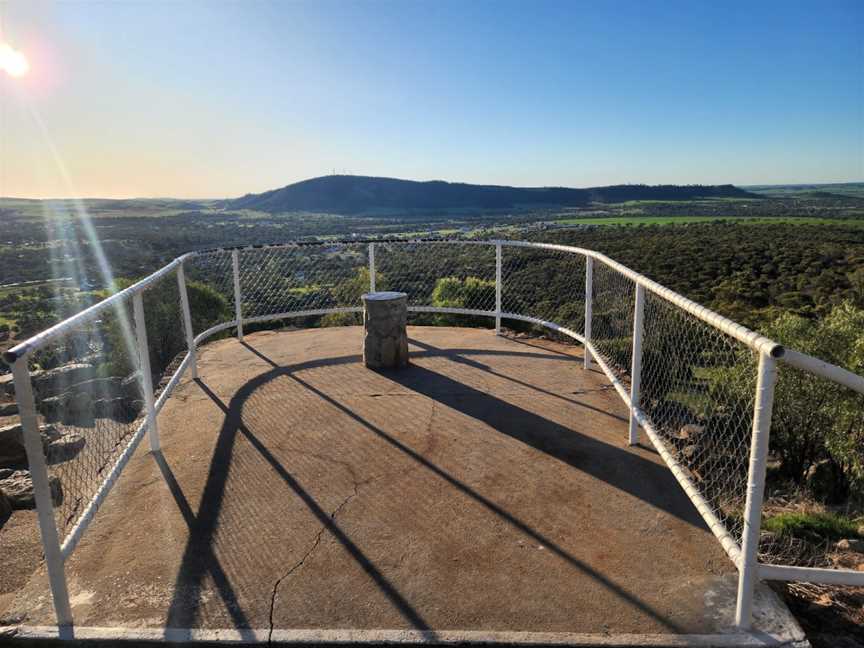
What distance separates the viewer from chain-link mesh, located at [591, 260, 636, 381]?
5.20m

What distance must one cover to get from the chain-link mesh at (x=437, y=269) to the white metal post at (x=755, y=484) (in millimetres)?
5341

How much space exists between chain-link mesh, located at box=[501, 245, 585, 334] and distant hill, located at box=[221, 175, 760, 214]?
8835 centimetres

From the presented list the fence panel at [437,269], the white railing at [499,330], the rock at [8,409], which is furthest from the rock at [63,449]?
the fence panel at [437,269]

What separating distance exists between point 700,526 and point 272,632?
7.58 ft

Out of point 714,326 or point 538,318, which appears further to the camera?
point 538,318

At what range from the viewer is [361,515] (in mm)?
3445

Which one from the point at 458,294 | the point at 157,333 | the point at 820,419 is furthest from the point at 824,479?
the point at 157,333

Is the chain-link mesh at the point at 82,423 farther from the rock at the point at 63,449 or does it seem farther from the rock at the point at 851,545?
the rock at the point at 851,545

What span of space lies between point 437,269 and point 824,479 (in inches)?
364

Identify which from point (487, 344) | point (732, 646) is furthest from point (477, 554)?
point (487, 344)

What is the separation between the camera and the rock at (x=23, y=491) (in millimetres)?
4051

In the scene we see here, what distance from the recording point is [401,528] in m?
3.31

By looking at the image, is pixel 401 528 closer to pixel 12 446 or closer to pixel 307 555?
pixel 307 555

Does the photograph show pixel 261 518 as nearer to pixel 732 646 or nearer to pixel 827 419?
pixel 732 646
